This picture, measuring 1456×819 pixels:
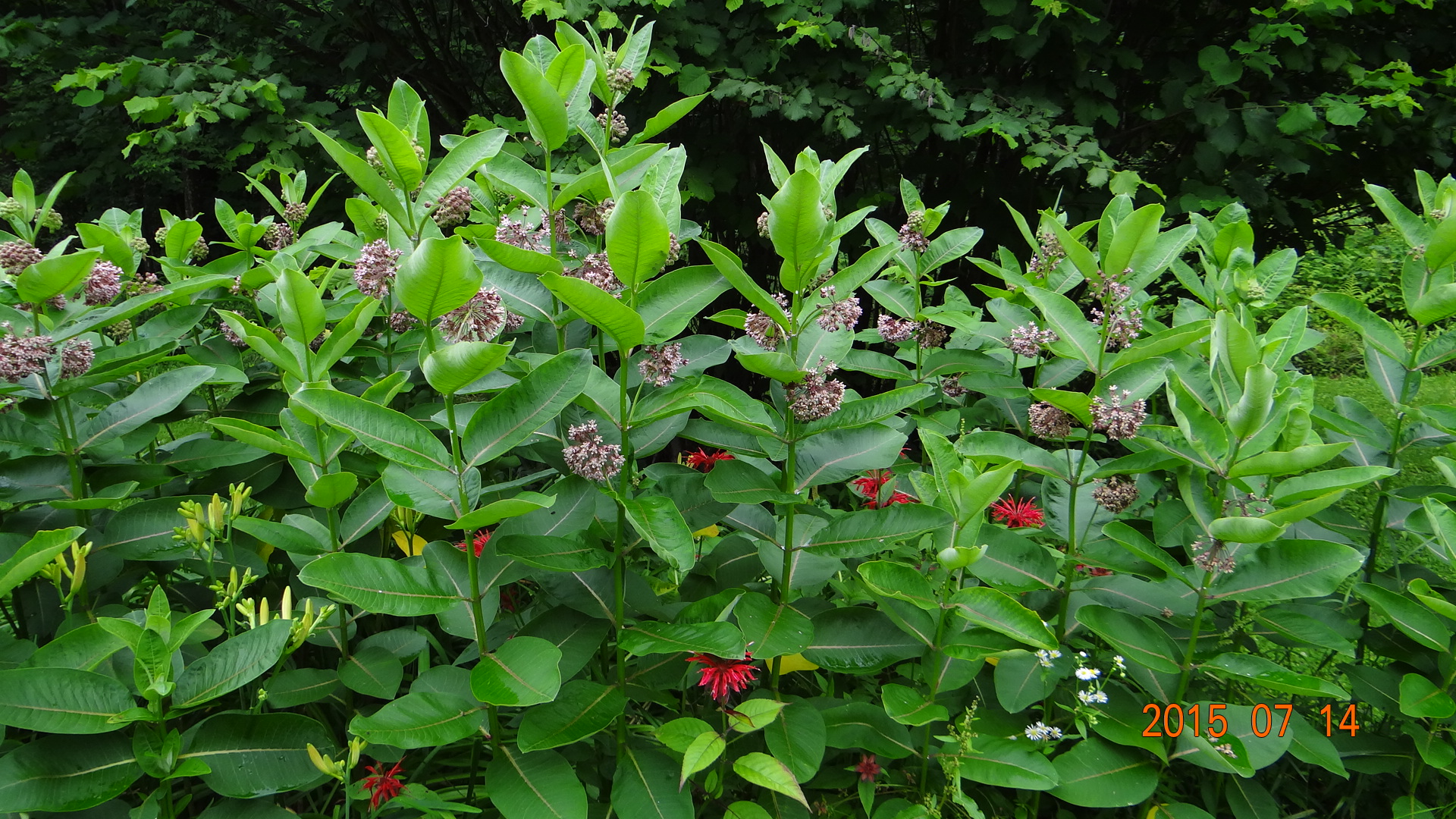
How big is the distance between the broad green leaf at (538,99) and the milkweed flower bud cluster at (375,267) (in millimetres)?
328

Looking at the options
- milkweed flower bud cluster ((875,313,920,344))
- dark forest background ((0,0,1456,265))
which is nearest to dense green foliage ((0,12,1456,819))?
milkweed flower bud cluster ((875,313,920,344))

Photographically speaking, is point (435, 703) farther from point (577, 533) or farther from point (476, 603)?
point (577, 533)

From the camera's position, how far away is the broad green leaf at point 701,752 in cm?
125

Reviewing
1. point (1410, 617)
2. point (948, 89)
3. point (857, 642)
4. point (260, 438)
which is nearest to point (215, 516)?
point (260, 438)

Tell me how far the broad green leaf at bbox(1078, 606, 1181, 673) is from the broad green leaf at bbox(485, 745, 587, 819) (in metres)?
0.91

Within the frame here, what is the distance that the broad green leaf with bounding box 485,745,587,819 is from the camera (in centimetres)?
128

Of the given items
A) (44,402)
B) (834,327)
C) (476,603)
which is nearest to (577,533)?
(476,603)

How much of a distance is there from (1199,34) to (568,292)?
16.6 feet

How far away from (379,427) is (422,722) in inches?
17.2

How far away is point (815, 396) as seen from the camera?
5.01 feet

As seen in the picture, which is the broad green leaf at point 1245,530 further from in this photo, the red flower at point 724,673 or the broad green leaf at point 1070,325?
the red flower at point 724,673

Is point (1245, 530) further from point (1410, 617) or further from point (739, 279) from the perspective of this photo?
point (739, 279)

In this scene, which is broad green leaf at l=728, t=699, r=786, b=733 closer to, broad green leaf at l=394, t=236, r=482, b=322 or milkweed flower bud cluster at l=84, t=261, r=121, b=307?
broad green leaf at l=394, t=236, r=482, b=322

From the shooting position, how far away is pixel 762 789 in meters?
1.57
